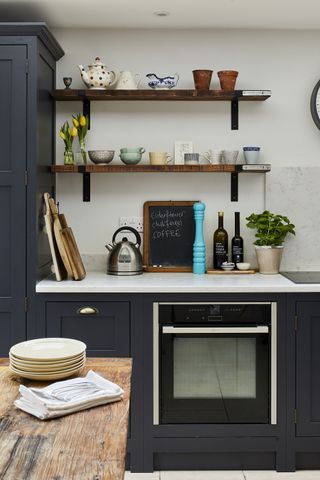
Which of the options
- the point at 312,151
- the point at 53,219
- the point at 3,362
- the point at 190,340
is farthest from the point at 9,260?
the point at 312,151

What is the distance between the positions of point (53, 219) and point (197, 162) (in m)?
0.92

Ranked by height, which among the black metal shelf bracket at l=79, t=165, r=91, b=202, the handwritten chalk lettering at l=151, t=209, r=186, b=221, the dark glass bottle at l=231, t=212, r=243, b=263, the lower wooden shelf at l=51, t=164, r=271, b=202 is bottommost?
the dark glass bottle at l=231, t=212, r=243, b=263

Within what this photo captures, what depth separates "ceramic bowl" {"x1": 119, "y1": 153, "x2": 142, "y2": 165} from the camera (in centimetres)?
378

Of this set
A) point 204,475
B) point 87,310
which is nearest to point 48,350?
point 87,310

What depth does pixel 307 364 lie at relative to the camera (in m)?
3.35

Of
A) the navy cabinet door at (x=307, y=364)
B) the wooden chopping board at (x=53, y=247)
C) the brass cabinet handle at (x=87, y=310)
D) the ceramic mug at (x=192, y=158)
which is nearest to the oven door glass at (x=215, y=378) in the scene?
the navy cabinet door at (x=307, y=364)

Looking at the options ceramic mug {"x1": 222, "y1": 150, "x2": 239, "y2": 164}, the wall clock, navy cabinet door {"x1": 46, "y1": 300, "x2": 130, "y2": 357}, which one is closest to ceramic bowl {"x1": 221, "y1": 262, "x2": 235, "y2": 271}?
ceramic mug {"x1": 222, "y1": 150, "x2": 239, "y2": 164}

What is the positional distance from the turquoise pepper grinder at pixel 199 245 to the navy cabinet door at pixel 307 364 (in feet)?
2.37

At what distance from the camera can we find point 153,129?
4004 mm

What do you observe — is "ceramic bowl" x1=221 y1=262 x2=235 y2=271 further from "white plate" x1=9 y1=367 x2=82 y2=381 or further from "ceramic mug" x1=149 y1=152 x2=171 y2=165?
"white plate" x1=9 y1=367 x2=82 y2=381

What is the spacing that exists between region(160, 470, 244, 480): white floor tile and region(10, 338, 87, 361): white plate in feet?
5.34

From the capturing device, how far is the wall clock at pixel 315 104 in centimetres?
396

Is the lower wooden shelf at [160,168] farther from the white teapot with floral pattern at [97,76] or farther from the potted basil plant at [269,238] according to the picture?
the white teapot with floral pattern at [97,76]

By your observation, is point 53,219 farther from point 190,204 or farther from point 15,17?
point 15,17
